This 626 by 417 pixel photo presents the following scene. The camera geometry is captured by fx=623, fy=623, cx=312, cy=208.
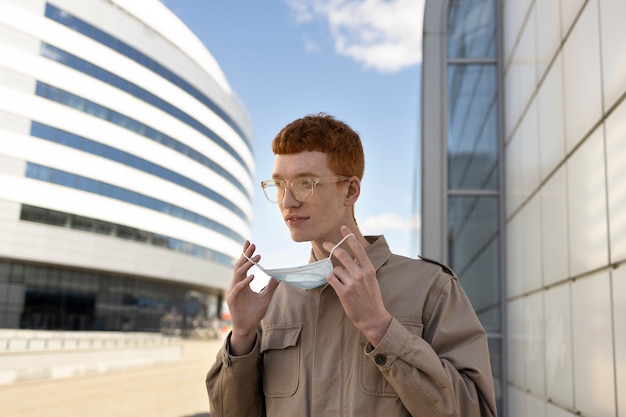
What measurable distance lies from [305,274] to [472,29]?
27.5ft

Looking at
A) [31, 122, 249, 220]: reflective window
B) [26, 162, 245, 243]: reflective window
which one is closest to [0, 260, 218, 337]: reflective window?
[26, 162, 245, 243]: reflective window

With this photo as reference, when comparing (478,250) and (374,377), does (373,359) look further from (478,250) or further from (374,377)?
(478,250)

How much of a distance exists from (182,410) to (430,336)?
37.6ft

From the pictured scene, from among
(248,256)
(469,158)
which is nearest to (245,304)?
(248,256)

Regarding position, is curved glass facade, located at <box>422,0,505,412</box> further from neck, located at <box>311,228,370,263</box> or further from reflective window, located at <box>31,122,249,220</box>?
reflective window, located at <box>31,122,249,220</box>

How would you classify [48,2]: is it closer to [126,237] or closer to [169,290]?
[126,237]

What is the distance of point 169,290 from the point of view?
5034cm

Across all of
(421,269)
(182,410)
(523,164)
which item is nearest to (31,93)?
(182,410)

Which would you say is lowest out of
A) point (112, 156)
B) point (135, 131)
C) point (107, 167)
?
point (107, 167)

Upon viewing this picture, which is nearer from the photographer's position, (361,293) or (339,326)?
(361,293)

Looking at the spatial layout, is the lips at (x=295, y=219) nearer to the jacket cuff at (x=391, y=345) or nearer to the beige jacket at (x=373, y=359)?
the beige jacket at (x=373, y=359)

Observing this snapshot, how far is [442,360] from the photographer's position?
1.91 m

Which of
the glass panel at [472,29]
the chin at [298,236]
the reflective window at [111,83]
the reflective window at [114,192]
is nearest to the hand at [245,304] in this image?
the chin at [298,236]

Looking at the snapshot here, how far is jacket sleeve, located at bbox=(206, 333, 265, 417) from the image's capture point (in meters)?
2.15
